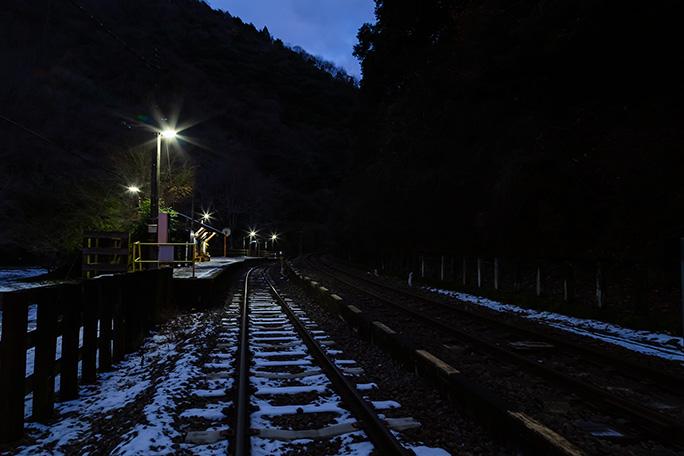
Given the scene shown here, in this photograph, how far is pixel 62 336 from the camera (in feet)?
16.3

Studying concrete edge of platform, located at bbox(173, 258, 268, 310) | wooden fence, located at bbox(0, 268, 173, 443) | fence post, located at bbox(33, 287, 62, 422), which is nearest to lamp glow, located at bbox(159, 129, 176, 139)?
concrete edge of platform, located at bbox(173, 258, 268, 310)

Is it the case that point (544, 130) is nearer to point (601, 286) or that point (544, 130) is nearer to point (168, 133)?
point (601, 286)

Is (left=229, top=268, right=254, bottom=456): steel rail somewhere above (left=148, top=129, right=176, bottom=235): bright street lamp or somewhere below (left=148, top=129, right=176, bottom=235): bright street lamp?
below

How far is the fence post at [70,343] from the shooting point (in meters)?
4.96

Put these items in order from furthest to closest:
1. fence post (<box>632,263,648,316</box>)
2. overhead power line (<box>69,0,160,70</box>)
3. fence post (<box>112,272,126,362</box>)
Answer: overhead power line (<box>69,0,160,70</box>) → fence post (<box>632,263,648,316</box>) → fence post (<box>112,272,126,362</box>)

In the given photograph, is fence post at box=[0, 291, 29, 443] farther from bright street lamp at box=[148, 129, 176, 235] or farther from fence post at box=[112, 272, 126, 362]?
bright street lamp at box=[148, 129, 176, 235]

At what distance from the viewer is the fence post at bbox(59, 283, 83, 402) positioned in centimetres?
496

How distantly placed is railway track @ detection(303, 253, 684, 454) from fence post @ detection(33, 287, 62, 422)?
514 centimetres

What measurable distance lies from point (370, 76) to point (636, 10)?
2166 centimetres

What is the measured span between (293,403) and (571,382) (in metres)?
3.43

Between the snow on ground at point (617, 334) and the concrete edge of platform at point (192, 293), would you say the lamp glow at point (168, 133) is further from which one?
the snow on ground at point (617, 334)

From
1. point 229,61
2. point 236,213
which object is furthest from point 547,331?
point 229,61

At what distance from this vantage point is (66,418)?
15.0ft

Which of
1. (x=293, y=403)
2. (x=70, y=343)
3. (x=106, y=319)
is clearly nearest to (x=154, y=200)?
(x=106, y=319)
